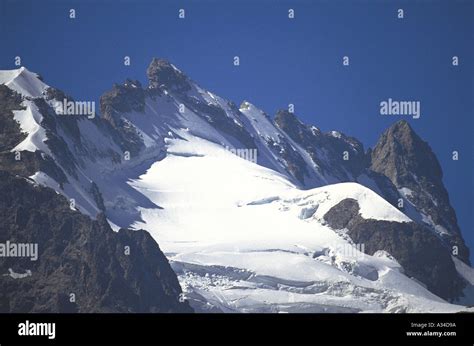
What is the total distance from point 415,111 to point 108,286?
74.7m

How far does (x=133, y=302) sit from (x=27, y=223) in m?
24.8

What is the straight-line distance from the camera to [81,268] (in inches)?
6895

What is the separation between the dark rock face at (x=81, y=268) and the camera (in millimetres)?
163000

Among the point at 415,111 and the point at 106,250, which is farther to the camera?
the point at 106,250

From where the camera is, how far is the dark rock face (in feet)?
535
